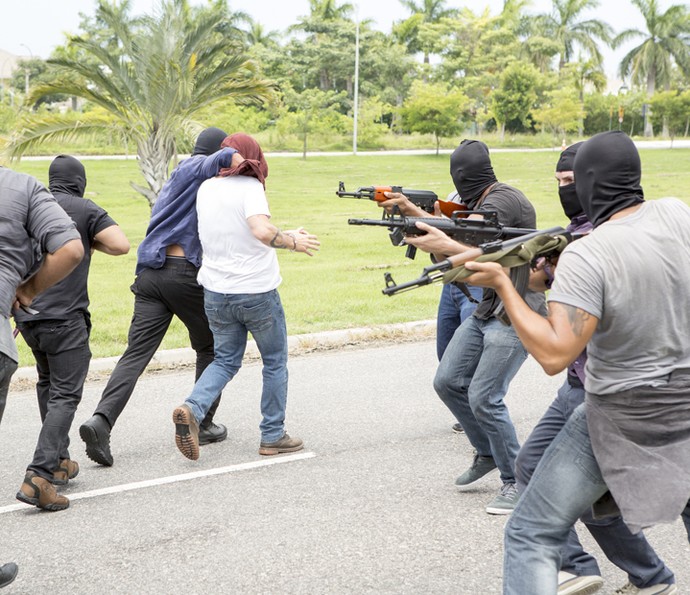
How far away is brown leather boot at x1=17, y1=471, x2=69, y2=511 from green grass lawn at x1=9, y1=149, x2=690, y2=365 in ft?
11.0

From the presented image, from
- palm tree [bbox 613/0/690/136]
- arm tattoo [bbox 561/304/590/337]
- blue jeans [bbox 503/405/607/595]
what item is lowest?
blue jeans [bbox 503/405/607/595]

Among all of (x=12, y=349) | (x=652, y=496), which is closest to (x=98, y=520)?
(x=12, y=349)

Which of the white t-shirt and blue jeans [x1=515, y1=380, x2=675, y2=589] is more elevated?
the white t-shirt

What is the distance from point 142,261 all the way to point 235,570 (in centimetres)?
231

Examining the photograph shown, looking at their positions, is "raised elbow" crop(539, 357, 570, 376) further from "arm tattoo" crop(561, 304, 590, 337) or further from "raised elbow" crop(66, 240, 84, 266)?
"raised elbow" crop(66, 240, 84, 266)

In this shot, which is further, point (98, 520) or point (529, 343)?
point (98, 520)

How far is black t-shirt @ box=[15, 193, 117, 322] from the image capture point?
201 inches

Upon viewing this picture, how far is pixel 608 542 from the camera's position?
11.9 ft

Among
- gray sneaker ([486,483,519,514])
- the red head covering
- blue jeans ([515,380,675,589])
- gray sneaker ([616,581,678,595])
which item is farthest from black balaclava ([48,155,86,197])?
gray sneaker ([616,581,678,595])

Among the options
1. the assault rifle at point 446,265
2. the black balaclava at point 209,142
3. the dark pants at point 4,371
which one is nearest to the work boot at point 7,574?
the dark pants at point 4,371

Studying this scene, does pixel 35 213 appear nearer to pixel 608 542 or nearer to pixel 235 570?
pixel 235 570

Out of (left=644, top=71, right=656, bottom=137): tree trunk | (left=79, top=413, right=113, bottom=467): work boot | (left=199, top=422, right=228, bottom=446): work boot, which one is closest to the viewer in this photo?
(left=79, top=413, right=113, bottom=467): work boot

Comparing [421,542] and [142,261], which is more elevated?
[142,261]

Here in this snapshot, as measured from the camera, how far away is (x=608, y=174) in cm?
306
